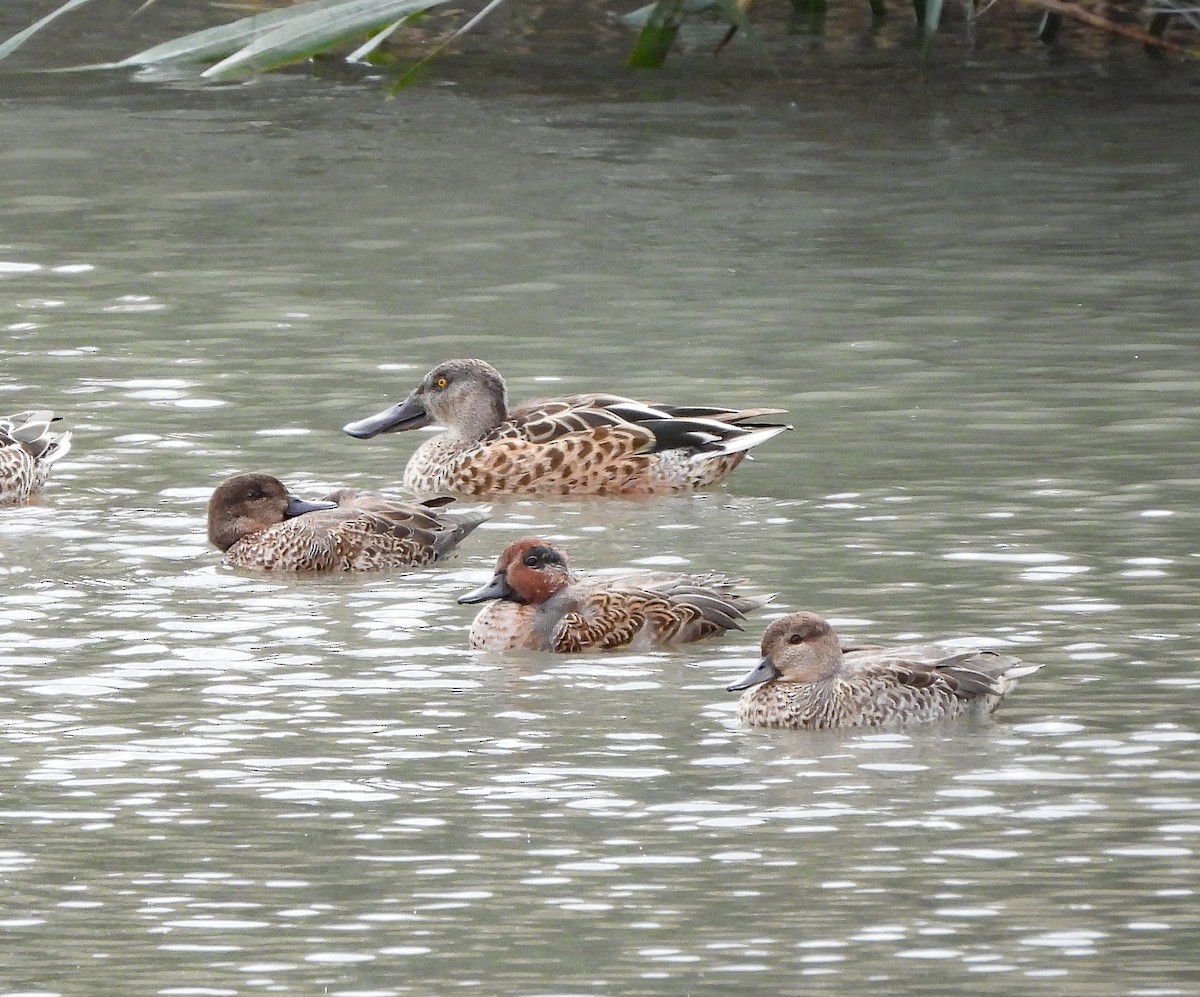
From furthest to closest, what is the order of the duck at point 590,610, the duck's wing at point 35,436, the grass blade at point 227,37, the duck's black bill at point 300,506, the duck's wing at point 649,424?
the grass blade at point 227,37
the duck's wing at point 649,424
the duck's wing at point 35,436
the duck's black bill at point 300,506
the duck at point 590,610

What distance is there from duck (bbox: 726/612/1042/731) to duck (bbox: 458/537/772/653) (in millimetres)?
950

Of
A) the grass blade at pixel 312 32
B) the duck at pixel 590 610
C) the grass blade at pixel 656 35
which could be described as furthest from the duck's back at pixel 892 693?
the grass blade at pixel 656 35

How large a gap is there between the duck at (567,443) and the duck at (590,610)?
2.67 metres

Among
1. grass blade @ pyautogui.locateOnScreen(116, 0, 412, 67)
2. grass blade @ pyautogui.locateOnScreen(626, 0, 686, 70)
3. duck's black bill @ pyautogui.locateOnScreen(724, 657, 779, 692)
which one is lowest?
duck's black bill @ pyautogui.locateOnScreen(724, 657, 779, 692)

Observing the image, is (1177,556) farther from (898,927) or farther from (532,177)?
(532,177)

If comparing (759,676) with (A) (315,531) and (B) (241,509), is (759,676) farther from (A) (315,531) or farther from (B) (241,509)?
(B) (241,509)

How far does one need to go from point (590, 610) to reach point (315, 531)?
68.9 inches

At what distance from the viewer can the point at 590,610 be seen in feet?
36.1

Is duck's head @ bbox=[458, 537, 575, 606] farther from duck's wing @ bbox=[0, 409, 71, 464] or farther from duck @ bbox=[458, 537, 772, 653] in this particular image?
duck's wing @ bbox=[0, 409, 71, 464]

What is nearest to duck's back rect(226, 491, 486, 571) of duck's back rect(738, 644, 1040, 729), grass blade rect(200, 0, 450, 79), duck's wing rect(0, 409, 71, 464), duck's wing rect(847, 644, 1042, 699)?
duck's wing rect(0, 409, 71, 464)

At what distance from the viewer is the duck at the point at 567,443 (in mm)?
13828

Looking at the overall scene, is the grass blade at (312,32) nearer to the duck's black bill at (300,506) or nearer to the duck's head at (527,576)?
the duck's black bill at (300,506)

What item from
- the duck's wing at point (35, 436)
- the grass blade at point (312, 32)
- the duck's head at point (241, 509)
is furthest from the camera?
the grass blade at point (312, 32)

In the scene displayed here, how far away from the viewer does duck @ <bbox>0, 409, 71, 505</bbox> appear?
13.3m
